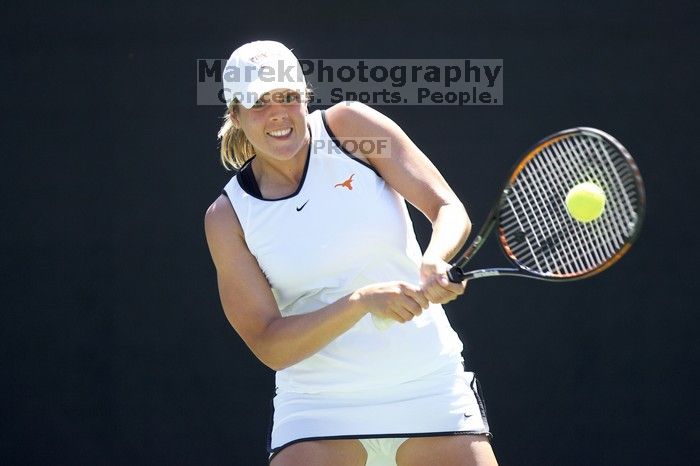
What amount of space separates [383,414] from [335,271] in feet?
1.00

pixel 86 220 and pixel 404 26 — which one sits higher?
pixel 404 26

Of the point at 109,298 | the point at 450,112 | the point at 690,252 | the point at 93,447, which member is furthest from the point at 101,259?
the point at 690,252

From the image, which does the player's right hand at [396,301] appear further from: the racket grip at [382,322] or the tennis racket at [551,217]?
the tennis racket at [551,217]

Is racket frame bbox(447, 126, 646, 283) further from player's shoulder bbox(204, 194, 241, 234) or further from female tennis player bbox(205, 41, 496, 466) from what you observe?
player's shoulder bbox(204, 194, 241, 234)

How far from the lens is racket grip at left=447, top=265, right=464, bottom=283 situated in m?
2.24

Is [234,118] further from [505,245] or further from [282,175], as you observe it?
[505,245]

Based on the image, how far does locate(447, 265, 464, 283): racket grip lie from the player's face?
17.2 inches

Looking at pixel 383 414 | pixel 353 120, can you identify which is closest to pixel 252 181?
pixel 353 120

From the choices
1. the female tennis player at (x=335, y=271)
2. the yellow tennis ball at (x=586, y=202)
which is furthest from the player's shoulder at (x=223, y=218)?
the yellow tennis ball at (x=586, y=202)

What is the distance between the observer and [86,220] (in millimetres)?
3668

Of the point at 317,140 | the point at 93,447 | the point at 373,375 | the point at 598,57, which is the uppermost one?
the point at 598,57

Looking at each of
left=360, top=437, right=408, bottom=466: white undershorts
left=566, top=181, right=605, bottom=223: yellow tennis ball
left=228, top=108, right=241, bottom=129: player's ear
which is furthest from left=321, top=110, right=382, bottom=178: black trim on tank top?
left=360, top=437, right=408, bottom=466: white undershorts

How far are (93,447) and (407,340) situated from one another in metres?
1.61

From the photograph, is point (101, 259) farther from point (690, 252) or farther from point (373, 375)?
point (690, 252)
